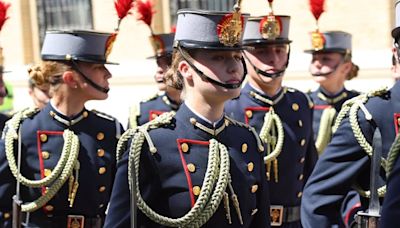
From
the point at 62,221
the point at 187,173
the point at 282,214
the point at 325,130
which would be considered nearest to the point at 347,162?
the point at 187,173

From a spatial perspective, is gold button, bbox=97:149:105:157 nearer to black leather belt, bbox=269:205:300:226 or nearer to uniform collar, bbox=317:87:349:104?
black leather belt, bbox=269:205:300:226

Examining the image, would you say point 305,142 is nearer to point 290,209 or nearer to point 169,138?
point 290,209

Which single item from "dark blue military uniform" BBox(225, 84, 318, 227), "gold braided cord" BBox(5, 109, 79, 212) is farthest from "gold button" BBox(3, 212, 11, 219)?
"dark blue military uniform" BBox(225, 84, 318, 227)

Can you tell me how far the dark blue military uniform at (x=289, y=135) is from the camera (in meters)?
5.77

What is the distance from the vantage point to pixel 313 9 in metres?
6.73

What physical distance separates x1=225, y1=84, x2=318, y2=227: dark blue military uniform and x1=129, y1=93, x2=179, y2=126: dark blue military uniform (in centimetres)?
199

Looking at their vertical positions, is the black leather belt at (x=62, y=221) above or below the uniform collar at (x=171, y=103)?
below

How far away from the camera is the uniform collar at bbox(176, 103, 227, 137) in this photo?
406 cm

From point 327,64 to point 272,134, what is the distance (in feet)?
9.08

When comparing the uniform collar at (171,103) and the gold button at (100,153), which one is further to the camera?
the uniform collar at (171,103)

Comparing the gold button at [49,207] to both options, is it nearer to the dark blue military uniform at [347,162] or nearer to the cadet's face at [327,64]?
the dark blue military uniform at [347,162]

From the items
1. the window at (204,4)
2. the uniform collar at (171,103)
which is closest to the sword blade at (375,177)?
the uniform collar at (171,103)

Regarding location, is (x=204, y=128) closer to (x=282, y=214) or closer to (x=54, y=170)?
(x=54, y=170)

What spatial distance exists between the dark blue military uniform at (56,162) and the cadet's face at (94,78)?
0.59 ft
